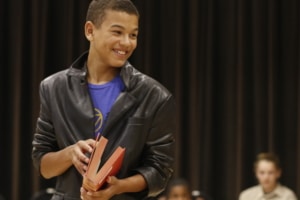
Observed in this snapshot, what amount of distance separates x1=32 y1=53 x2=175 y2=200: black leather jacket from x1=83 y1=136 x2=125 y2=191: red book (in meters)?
0.11

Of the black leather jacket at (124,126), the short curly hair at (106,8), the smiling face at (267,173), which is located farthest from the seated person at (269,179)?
the short curly hair at (106,8)

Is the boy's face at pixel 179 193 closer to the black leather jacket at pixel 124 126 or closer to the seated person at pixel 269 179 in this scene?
the seated person at pixel 269 179

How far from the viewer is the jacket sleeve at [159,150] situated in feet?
6.20

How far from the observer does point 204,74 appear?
22.4 feet

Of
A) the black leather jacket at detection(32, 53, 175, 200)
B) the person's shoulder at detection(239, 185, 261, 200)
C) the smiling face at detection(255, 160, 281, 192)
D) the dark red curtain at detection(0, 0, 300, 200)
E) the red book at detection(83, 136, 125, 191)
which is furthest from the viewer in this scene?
the dark red curtain at detection(0, 0, 300, 200)

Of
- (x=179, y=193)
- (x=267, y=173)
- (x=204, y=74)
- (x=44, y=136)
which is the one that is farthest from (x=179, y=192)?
(x=44, y=136)

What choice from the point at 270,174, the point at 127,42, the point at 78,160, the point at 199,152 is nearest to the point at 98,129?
the point at 78,160

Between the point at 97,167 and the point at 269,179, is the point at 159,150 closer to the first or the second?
the point at 97,167

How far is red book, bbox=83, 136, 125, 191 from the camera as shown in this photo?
5.55ft

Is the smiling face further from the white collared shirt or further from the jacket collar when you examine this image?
the jacket collar

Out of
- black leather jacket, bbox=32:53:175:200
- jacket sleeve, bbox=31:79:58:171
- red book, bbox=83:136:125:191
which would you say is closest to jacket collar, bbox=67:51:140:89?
black leather jacket, bbox=32:53:175:200

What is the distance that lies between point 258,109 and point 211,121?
0.51 m

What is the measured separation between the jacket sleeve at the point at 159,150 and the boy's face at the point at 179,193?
3644 millimetres

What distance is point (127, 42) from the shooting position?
1889mm
